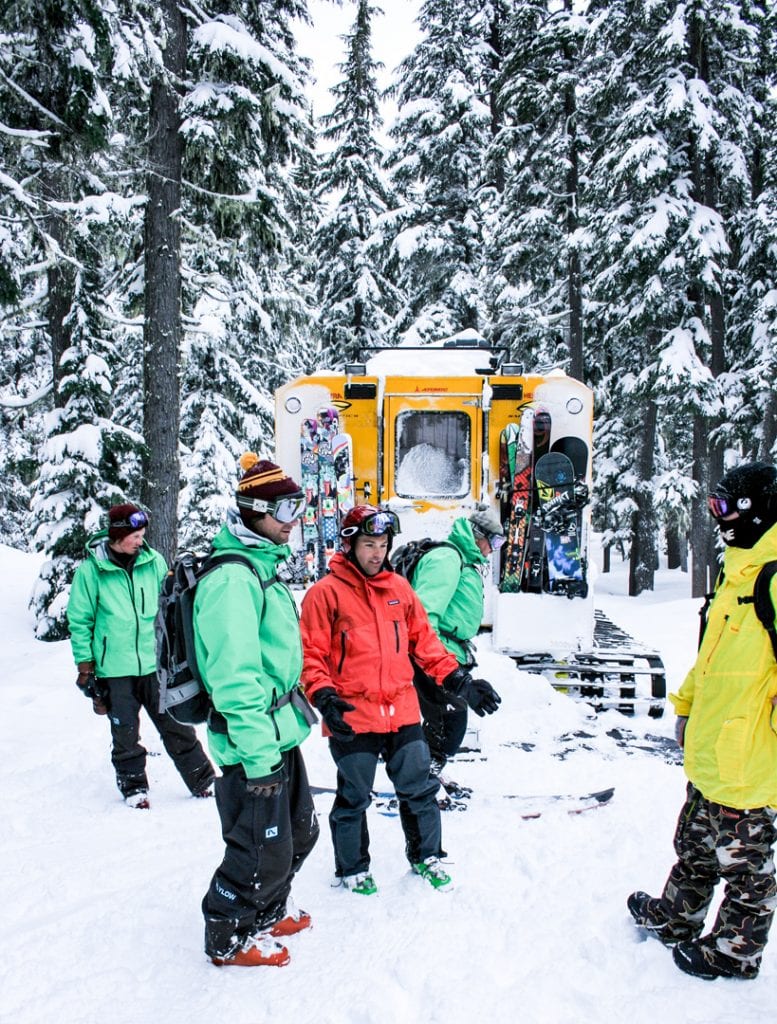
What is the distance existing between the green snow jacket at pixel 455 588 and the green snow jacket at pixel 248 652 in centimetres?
146

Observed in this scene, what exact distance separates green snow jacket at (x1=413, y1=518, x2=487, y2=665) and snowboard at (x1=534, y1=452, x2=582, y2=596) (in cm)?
278

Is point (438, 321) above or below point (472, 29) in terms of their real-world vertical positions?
below

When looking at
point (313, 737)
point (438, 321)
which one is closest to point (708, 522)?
point (438, 321)

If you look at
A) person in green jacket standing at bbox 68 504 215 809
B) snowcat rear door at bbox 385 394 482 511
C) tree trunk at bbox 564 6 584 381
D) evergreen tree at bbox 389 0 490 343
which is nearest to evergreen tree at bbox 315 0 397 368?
evergreen tree at bbox 389 0 490 343

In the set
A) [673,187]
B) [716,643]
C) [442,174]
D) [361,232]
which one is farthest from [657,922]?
[361,232]

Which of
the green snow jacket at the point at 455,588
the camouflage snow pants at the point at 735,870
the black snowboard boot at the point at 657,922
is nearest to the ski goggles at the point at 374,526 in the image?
the green snow jacket at the point at 455,588

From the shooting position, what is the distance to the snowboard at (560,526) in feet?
24.2

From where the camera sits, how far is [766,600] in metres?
2.75

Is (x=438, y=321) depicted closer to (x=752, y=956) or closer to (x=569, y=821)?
(x=569, y=821)

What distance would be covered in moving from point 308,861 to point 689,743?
2.11 meters

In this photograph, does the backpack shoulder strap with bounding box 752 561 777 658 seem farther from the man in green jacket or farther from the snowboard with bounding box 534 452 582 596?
the snowboard with bounding box 534 452 582 596

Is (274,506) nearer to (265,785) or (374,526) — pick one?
(374,526)

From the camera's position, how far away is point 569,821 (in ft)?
14.5

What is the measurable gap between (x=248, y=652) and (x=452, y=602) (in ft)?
6.66
